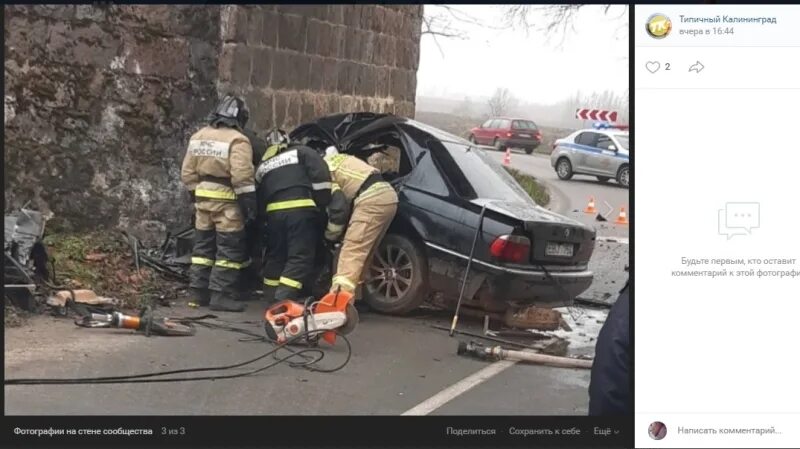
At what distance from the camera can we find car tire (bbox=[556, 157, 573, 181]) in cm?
386

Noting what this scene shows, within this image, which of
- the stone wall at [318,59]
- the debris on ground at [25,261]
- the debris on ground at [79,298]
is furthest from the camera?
the stone wall at [318,59]

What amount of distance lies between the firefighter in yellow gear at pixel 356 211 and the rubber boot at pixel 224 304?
2.52 ft

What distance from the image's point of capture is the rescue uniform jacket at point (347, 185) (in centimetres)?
477

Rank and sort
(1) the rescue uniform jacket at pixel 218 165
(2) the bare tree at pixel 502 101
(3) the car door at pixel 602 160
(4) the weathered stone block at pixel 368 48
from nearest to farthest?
(3) the car door at pixel 602 160 < (2) the bare tree at pixel 502 101 < (1) the rescue uniform jacket at pixel 218 165 < (4) the weathered stone block at pixel 368 48

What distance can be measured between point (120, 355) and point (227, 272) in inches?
37.2

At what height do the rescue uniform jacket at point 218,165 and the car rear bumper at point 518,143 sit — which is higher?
the car rear bumper at point 518,143

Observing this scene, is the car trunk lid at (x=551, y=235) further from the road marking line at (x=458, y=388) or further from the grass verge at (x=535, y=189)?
the road marking line at (x=458, y=388)

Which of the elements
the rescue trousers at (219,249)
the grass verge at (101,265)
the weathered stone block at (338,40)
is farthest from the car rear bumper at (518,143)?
the grass verge at (101,265)
